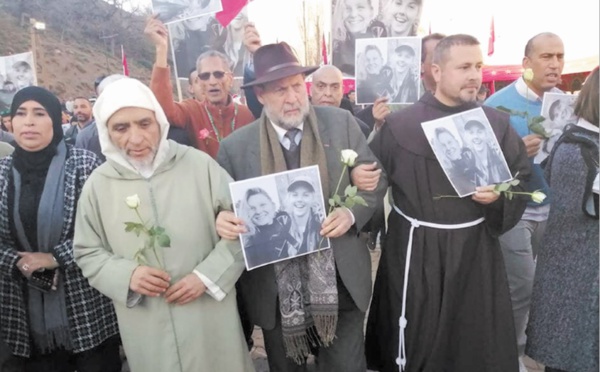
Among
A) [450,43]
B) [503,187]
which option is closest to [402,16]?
[450,43]

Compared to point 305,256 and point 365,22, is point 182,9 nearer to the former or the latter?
point 365,22

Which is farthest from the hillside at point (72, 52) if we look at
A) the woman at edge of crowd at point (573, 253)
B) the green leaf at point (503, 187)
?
the woman at edge of crowd at point (573, 253)

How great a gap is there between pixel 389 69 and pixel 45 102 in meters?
2.22

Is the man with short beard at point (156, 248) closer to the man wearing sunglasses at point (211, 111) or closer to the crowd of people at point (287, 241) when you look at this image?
the crowd of people at point (287, 241)

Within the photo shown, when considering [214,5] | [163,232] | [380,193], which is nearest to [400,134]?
[380,193]

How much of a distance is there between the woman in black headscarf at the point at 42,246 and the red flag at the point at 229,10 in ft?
5.59

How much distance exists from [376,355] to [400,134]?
137 cm

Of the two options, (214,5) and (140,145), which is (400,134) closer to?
(140,145)

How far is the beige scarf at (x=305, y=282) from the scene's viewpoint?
2.63m

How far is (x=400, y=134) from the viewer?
2.97m

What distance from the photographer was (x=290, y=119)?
2686mm

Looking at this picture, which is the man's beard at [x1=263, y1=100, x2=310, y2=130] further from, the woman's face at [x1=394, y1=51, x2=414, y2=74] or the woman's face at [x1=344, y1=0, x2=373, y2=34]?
the woman's face at [x1=344, y1=0, x2=373, y2=34]

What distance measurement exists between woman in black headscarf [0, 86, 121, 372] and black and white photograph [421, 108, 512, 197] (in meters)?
1.90

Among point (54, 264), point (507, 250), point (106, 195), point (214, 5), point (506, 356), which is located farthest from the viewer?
point (214, 5)
